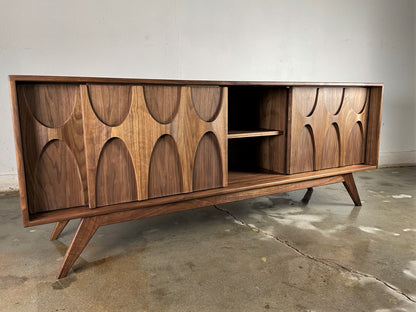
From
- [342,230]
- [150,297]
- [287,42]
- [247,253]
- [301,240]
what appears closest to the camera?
[150,297]

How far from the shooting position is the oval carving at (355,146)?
2013 mm

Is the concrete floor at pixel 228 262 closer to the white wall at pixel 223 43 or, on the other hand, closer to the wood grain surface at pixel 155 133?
the wood grain surface at pixel 155 133

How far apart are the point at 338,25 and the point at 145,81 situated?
2.52m

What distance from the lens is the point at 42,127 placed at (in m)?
1.20

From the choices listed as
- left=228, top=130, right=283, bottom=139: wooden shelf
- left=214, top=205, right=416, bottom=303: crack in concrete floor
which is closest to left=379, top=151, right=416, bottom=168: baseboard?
left=228, top=130, right=283, bottom=139: wooden shelf

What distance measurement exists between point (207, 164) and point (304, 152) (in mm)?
606

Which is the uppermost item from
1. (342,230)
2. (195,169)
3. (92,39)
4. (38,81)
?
(92,39)

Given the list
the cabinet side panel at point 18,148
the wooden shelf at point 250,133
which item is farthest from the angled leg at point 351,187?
the cabinet side panel at point 18,148

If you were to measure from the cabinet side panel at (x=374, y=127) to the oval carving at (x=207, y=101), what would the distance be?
41.6 inches

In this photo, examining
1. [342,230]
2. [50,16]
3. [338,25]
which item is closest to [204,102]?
[342,230]

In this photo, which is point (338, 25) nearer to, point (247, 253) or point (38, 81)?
point (247, 253)

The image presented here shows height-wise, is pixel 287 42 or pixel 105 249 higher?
Answer: pixel 287 42

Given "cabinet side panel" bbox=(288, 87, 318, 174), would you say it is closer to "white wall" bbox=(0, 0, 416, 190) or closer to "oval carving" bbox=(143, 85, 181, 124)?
"oval carving" bbox=(143, 85, 181, 124)

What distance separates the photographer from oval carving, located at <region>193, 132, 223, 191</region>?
1523mm
